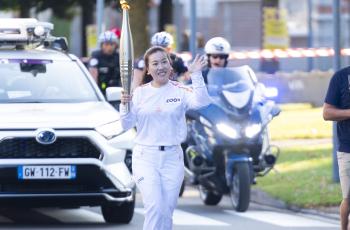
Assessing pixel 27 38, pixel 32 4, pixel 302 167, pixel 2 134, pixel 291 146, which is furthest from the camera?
pixel 32 4

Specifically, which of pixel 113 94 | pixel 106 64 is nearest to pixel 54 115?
pixel 113 94

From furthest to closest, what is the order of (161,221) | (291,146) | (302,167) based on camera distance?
(291,146), (302,167), (161,221)

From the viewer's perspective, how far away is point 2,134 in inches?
496

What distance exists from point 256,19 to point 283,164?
42045 millimetres

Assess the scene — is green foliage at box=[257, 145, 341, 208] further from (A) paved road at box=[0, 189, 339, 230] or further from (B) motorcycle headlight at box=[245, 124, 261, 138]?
(B) motorcycle headlight at box=[245, 124, 261, 138]

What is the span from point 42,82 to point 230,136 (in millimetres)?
2102

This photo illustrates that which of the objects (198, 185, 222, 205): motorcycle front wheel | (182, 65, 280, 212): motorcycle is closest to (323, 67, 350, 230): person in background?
(182, 65, 280, 212): motorcycle

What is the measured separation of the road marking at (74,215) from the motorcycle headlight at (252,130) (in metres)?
1.79

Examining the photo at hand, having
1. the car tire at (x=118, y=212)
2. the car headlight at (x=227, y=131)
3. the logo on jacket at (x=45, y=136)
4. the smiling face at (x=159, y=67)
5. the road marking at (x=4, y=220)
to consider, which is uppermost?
the smiling face at (x=159, y=67)

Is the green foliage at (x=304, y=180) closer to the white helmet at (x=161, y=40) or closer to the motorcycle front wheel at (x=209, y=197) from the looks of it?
the motorcycle front wheel at (x=209, y=197)

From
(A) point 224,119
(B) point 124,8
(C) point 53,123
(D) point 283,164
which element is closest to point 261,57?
(D) point 283,164

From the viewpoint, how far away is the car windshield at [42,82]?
13.7m

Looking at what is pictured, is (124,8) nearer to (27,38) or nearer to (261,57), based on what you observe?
(27,38)

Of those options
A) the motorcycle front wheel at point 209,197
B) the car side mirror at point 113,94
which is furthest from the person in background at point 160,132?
the motorcycle front wheel at point 209,197
